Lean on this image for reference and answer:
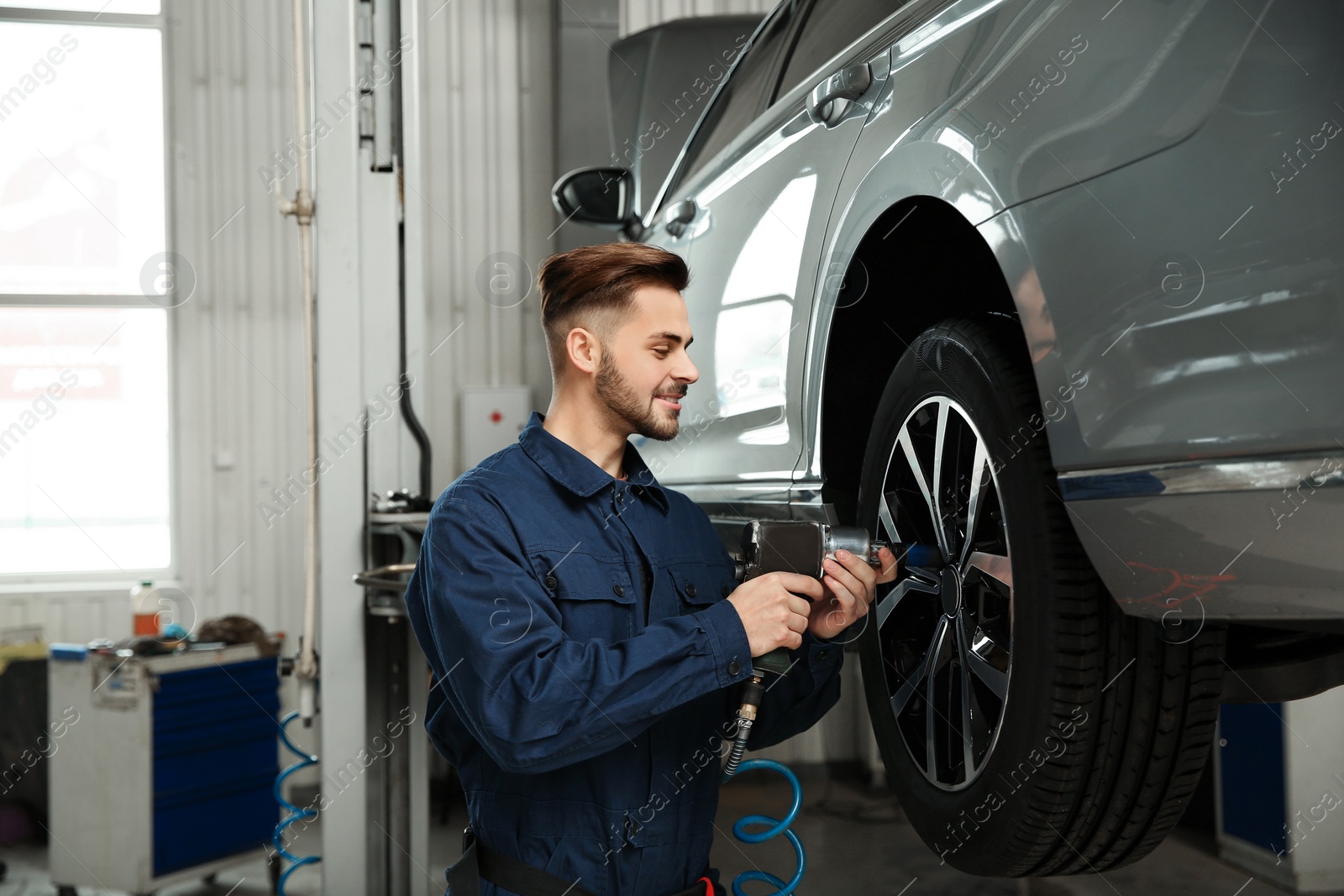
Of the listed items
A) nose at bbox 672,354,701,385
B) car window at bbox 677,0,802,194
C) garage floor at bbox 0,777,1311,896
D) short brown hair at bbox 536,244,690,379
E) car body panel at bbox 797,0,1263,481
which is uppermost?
car window at bbox 677,0,802,194

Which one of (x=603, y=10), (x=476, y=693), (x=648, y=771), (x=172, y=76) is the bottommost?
(x=648, y=771)

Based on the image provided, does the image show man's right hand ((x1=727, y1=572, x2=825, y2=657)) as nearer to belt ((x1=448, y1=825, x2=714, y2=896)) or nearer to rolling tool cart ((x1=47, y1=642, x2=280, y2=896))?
belt ((x1=448, y1=825, x2=714, y2=896))

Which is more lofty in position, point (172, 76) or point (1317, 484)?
point (172, 76)

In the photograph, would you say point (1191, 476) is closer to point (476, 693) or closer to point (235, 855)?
point (476, 693)

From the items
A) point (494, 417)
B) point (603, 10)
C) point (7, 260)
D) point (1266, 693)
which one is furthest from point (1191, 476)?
point (7, 260)

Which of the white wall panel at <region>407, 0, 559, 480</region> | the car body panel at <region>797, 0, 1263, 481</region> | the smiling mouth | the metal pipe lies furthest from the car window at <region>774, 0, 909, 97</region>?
the white wall panel at <region>407, 0, 559, 480</region>

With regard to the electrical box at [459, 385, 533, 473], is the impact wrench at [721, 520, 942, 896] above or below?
below

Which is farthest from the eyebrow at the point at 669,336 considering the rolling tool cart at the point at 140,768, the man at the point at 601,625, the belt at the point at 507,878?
the rolling tool cart at the point at 140,768

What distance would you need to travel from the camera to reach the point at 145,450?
16.5 feet

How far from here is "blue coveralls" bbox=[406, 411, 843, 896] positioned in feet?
3.61

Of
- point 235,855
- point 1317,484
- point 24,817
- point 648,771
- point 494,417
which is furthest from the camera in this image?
point 494,417

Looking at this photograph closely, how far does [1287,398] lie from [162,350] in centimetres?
517

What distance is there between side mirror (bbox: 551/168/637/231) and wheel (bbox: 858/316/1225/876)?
1218 millimetres

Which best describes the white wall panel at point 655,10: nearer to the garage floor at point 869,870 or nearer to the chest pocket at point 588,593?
the garage floor at point 869,870
